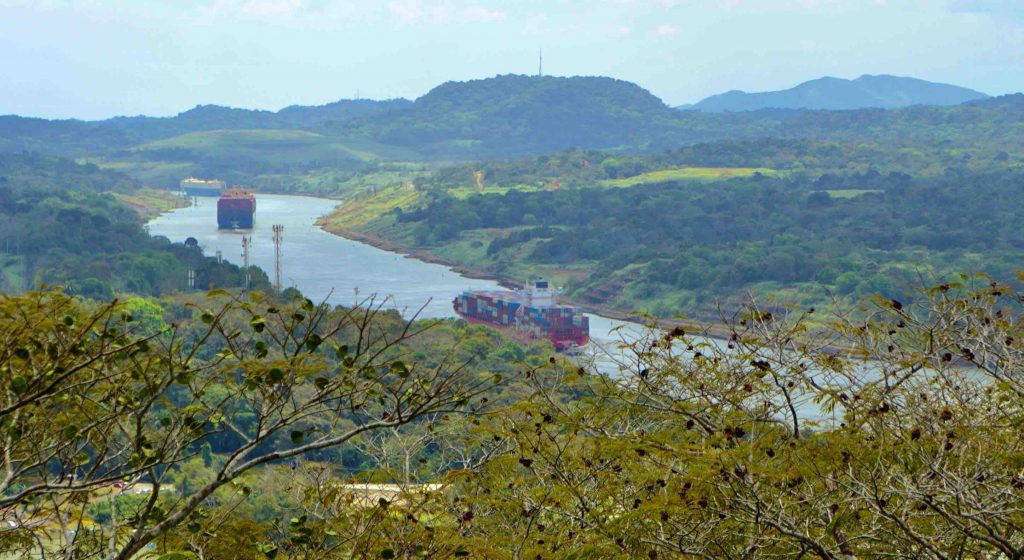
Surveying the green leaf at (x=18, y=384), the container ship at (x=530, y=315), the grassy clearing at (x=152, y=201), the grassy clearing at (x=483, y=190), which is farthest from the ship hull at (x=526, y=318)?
the grassy clearing at (x=152, y=201)

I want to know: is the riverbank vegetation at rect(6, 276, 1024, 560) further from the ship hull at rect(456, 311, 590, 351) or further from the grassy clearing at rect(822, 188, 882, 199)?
the grassy clearing at rect(822, 188, 882, 199)

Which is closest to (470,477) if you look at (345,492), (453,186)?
(345,492)

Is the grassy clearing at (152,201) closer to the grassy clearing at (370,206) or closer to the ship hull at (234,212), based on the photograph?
the ship hull at (234,212)

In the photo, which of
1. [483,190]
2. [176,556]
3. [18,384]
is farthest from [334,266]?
[18,384]

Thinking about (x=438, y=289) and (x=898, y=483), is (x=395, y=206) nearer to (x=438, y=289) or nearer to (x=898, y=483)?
(x=438, y=289)

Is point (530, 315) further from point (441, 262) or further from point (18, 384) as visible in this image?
point (18, 384)

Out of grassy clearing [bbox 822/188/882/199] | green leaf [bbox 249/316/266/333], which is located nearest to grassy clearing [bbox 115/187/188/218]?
grassy clearing [bbox 822/188/882/199]
